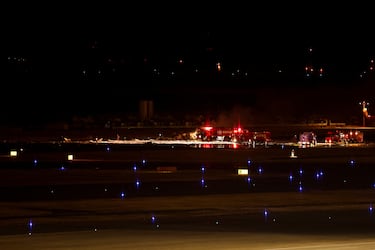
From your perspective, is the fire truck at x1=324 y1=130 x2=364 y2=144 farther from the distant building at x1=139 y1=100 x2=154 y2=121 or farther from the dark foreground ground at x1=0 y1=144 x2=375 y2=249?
the distant building at x1=139 y1=100 x2=154 y2=121

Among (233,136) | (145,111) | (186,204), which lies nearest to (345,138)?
(233,136)

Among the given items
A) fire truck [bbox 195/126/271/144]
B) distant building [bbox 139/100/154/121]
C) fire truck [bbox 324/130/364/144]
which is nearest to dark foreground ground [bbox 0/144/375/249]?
fire truck [bbox 324/130/364/144]

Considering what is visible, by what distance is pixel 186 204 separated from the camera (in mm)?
26328

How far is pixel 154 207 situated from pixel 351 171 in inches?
699

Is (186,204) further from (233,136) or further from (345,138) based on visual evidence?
(233,136)

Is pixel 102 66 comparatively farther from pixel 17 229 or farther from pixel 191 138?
pixel 17 229

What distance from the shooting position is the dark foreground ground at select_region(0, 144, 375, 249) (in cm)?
1889

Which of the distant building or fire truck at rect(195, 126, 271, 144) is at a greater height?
the distant building

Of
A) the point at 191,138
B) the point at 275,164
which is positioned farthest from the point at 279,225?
the point at 191,138

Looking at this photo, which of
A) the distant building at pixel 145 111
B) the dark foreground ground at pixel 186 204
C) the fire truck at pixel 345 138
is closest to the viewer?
the dark foreground ground at pixel 186 204

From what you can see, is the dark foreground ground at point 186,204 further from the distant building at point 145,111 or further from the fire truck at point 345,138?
the distant building at point 145,111

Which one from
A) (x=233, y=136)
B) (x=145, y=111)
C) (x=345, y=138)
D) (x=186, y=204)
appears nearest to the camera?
(x=186, y=204)

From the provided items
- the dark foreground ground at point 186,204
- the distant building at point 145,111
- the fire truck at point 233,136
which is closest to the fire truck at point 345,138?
the fire truck at point 233,136

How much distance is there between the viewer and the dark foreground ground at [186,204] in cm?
1889
